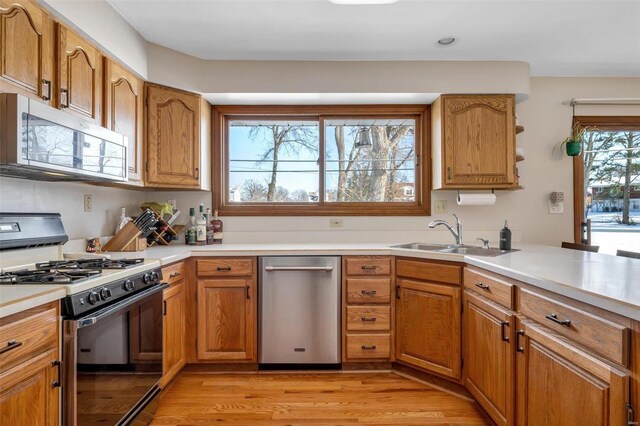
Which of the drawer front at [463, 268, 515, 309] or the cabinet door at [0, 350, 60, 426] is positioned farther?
the drawer front at [463, 268, 515, 309]

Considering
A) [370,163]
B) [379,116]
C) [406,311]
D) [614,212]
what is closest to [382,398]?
[406,311]

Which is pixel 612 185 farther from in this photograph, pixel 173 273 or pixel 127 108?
pixel 127 108

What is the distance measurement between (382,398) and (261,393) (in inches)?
30.1

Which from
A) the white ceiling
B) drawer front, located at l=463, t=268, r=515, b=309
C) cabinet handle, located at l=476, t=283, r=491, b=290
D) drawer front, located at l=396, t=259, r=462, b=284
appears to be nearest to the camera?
drawer front, located at l=463, t=268, r=515, b=309

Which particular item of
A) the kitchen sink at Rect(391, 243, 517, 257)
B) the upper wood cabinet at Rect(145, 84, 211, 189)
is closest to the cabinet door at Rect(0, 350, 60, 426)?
the upper wood cabinet at Rect(145, 84, 211, 189)

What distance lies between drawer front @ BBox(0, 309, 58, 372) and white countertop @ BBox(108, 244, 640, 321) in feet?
2.58

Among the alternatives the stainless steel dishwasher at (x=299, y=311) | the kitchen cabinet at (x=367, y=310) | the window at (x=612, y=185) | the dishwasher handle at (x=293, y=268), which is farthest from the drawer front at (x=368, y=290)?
the window at (x=612, y=185)

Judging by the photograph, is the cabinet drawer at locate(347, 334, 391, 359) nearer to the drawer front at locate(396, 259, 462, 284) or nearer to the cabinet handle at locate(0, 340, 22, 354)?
the drawer front at locate(396, 259, 462, 284)

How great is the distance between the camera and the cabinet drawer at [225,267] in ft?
7.72

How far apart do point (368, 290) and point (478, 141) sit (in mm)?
1455

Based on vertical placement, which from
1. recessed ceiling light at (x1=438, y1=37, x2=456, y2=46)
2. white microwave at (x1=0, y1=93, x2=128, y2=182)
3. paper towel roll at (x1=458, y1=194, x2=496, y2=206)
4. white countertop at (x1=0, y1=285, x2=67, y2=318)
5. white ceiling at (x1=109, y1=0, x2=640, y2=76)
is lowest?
white countertop at (x1=0, y1=285, x2=67, y2=318)

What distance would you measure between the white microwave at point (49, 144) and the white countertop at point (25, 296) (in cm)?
49

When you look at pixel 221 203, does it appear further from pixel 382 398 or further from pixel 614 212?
pixel 614 212

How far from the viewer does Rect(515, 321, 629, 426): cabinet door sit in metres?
1.01
